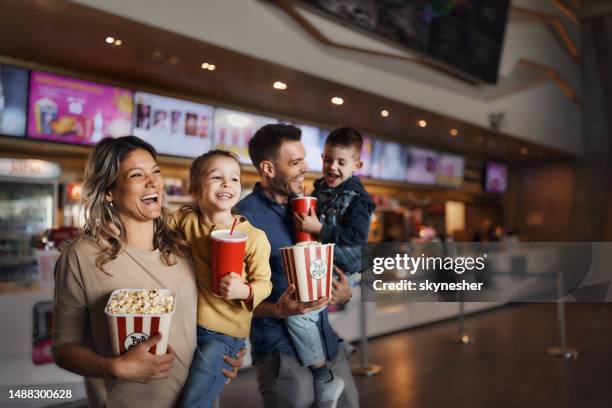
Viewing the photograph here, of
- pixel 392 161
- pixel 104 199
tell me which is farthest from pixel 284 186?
pixel 392 161

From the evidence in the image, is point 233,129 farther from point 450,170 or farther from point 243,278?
point 450,170

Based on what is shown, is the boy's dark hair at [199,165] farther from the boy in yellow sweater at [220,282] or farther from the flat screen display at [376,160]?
the flat screen display at [376,160]

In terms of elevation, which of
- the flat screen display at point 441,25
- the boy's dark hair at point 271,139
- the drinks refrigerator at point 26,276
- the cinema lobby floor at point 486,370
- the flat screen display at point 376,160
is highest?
the flat screen display at point 441,25

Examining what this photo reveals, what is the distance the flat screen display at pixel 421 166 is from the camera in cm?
799

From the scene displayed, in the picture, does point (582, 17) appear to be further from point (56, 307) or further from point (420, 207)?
point (56, 307)

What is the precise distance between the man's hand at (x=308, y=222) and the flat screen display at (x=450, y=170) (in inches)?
293

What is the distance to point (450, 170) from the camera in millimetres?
8773

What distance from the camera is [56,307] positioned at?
3.64 feet

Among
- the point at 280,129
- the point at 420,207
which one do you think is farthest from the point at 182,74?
the point at 420,207

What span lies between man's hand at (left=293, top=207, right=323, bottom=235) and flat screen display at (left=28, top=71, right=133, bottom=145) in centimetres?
334

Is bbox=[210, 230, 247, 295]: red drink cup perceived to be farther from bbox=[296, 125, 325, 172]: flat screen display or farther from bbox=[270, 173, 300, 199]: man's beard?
bbox=[296, 125, 325, 172]: flat screen display

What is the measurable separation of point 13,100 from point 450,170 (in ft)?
22.7

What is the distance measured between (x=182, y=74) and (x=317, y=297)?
3.75 metres

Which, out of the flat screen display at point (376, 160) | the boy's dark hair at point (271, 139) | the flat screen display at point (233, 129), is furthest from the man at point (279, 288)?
the flat screen display at point (376, 160)
